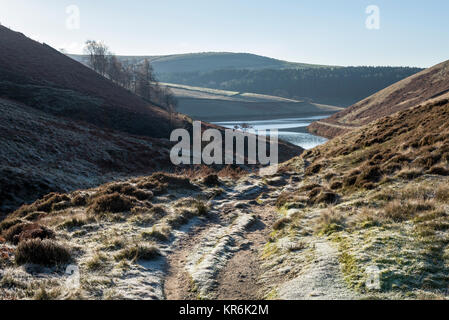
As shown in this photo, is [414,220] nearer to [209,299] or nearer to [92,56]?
[209,299]

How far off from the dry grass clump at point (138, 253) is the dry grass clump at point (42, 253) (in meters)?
1.46

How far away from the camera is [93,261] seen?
881 centimetres

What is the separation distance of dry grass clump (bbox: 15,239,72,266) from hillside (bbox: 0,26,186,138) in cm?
4209

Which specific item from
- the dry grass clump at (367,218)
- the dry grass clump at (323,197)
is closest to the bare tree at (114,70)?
the dry grass clump at (323,197)

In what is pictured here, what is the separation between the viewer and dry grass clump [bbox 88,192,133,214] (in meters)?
15.0

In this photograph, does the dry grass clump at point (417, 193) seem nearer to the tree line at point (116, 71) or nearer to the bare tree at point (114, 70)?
the tree line at point (116, 71)

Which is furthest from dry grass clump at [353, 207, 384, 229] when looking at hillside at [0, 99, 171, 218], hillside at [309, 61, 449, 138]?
hillside at [309, 61, 449, 138]

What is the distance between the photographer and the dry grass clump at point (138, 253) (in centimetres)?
955

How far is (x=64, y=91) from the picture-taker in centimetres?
5475

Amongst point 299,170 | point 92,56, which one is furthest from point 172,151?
point 92,56

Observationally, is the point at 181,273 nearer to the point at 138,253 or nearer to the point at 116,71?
the point at 138,253

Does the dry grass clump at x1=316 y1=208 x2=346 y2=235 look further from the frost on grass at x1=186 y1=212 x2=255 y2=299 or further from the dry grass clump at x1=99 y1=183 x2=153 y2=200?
the dry grass clump at x1=99 y1=183 x2=153 y2=200

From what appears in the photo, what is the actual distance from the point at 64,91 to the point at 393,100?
122 meters
